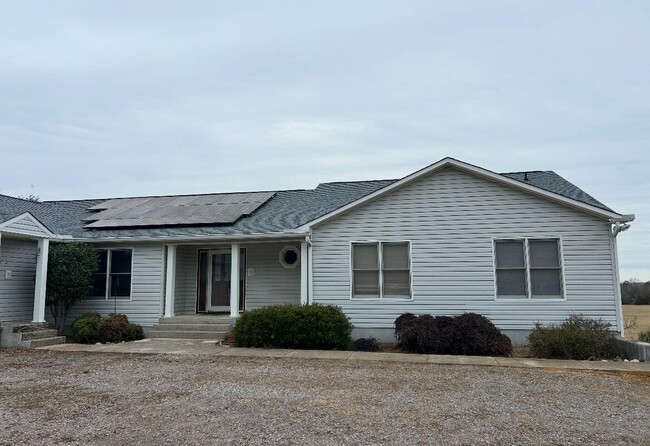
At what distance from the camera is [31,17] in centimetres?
1200

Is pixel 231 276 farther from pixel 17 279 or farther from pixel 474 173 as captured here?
pixel 474 173

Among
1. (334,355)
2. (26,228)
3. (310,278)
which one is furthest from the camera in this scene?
(310,278)

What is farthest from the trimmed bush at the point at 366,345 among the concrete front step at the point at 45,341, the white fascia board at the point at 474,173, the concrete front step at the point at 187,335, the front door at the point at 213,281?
the concrete front step at the point at 45,341

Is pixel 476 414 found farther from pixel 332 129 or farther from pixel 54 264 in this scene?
pixel 332 129

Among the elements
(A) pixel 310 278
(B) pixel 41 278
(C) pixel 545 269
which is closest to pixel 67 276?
(B) pixel 41 278

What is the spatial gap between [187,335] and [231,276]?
6.39ft

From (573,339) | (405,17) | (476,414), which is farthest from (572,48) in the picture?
(476,414)

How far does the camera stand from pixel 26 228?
12.0 m

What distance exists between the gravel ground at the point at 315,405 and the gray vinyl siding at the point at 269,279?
4.93 meters

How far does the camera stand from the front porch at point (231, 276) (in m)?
13.9

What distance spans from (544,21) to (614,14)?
1.54 m

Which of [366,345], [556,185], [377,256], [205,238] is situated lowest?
[366,345]

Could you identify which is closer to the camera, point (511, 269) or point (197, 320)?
point (511, 269)

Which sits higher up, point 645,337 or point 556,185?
point 556,185
